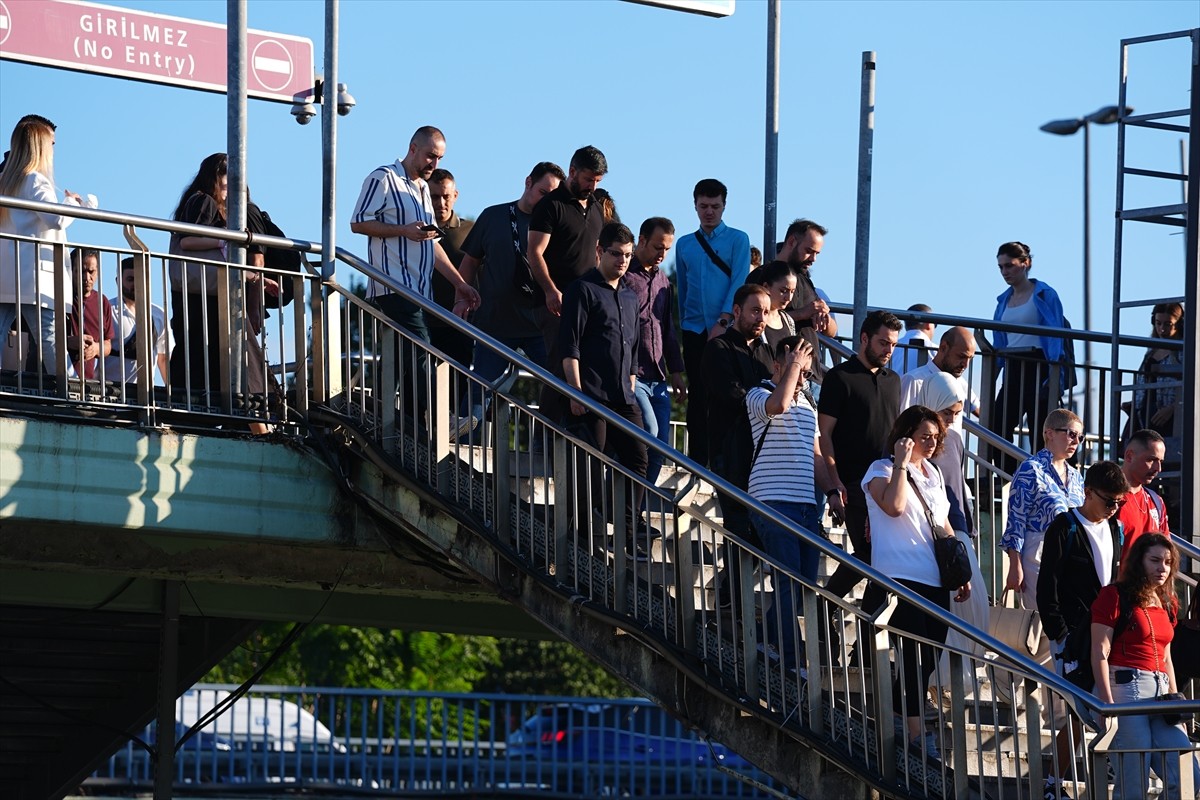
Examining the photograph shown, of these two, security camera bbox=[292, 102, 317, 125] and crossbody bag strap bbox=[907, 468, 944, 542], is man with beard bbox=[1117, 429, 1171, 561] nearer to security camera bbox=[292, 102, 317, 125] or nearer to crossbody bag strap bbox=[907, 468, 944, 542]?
crossbody bag strap bbox=[907, 468, 944, 542]

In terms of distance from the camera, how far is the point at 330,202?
9977mm

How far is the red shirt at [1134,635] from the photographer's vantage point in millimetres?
8844

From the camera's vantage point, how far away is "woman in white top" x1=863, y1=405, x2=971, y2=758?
879 centimetres

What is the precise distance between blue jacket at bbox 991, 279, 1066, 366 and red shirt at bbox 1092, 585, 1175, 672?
16.5 ft

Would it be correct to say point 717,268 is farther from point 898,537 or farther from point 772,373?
point 898,537

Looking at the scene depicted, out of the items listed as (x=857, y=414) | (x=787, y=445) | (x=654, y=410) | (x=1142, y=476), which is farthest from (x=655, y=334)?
(x=1142, y=476)

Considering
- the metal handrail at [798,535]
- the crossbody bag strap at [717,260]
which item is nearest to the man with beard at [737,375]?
the metal handrail at [798,535]

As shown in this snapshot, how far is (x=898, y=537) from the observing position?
8883 mm

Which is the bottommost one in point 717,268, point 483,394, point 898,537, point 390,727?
point 390,727

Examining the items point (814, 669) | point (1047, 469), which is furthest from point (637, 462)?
point (1047, 469)

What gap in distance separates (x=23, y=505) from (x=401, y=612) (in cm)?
530

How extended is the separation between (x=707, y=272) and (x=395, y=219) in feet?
6.50

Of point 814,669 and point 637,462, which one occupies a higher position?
point 637,462

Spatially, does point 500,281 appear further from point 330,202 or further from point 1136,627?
point 1136,627
